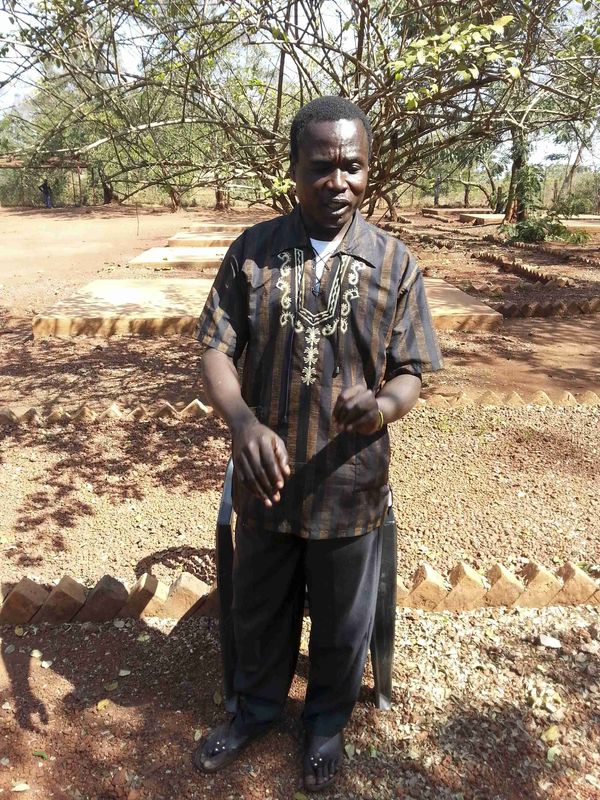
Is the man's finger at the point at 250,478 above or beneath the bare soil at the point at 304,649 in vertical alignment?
above

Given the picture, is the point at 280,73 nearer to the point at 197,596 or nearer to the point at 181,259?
the point at 197,596

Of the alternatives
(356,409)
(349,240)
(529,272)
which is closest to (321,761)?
(356,409)

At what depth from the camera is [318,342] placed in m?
1.66

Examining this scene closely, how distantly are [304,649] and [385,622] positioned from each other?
549 mm

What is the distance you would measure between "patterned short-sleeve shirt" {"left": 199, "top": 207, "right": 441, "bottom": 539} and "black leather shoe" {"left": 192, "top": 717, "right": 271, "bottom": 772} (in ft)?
2.60

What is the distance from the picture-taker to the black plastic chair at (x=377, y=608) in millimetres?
2059

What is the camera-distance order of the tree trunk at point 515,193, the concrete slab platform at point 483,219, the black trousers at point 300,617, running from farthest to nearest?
the concrete slab platform at point 483,219
the tree trunk at point 515,193
the black trousers at point 300,617

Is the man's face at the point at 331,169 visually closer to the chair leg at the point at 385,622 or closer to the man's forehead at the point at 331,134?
the man's forehead at the point at 331,134

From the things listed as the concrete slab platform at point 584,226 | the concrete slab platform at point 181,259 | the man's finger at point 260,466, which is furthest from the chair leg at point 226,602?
the concrete slab platform at point 584,226

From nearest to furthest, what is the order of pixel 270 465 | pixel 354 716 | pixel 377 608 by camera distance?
pixel 270 465, pixel 377 608, pixel 354 716

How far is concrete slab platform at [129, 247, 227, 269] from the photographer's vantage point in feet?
37.1

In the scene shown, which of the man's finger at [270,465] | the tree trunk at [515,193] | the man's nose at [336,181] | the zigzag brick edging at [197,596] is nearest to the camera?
the man's finger at [270,465]

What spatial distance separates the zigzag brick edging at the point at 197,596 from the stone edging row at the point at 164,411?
212 cm

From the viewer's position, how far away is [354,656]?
6.44 feet
